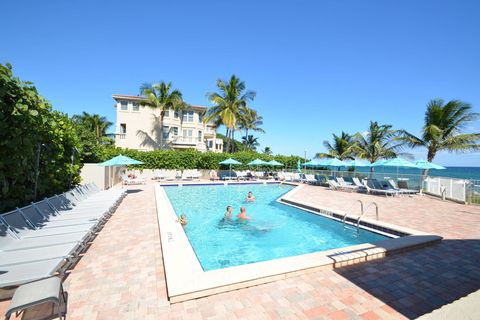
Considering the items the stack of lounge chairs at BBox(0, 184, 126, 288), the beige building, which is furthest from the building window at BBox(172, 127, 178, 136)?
the stack of lounge chairs at BBox(0, 184, 126, 288)

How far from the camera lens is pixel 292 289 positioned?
Answer: 12.0 ft

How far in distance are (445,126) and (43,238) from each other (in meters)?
24.2

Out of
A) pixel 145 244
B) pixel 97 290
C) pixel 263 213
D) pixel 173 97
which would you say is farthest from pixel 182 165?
pixel 97 290

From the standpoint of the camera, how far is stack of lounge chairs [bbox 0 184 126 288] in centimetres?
335

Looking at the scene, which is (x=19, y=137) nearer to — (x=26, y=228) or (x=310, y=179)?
(x=26, y=228)

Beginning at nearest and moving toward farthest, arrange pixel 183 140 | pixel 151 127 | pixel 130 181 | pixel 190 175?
pixel 130 181 → pixel 190 175 → pixel 151 127 → pixel 183 140

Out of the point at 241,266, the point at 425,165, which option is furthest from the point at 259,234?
the point at 425,165

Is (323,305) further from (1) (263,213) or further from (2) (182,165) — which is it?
(2) (182,165)

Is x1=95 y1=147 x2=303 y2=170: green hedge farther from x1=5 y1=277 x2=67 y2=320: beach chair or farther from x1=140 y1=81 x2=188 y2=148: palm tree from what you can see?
x1=5 y1=277 x2=67 y2=320: beach chair

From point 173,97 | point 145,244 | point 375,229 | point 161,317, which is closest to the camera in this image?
point 161,317

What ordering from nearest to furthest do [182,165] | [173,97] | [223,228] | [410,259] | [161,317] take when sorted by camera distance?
[161,317], [410,259], [223,228], [182,165], [173,97]

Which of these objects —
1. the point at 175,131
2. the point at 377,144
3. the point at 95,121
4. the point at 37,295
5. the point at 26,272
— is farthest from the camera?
the point at 95,121

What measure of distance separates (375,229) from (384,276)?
3771 millimetres

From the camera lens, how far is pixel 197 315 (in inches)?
120
